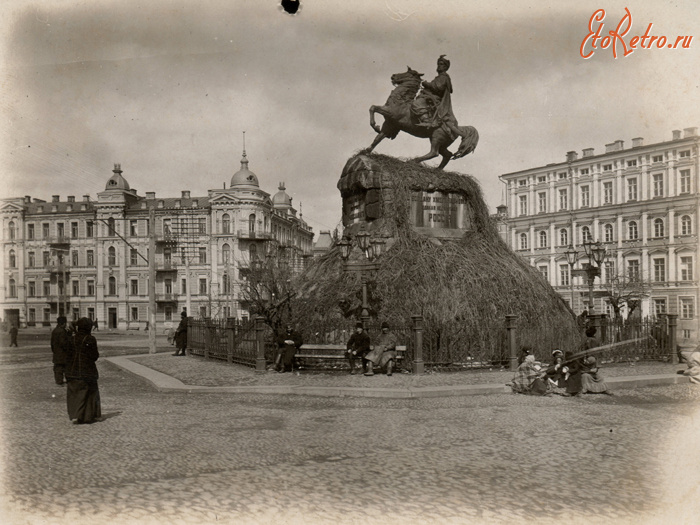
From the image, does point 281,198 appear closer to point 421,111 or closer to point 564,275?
point 564,275

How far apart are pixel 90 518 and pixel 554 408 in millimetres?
7638

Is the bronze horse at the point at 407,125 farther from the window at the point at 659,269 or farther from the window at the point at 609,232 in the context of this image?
the window at the point at 609,232

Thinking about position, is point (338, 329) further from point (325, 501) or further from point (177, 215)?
point (177, 215)

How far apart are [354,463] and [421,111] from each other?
46.4ft

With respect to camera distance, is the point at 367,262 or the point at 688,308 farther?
the point at 688,308

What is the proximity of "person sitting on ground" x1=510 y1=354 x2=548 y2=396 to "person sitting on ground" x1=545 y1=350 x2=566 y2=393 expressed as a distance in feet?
0.99

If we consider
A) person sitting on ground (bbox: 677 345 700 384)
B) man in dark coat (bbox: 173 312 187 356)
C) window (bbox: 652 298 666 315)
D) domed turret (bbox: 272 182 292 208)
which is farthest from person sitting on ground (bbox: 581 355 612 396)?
domed turret (bbox: 272 182 292 208)

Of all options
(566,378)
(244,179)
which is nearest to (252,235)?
(244,179)

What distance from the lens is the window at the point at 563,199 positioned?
43.8 m

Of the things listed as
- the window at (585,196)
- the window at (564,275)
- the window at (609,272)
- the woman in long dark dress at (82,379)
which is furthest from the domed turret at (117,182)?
the woman in long dark dress at (82,379)

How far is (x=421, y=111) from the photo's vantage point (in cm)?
1894

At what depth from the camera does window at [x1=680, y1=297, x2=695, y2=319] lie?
3300cm

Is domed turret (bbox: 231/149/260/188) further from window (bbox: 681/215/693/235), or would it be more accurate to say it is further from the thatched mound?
the thatched mound

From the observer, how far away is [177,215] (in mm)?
59344
